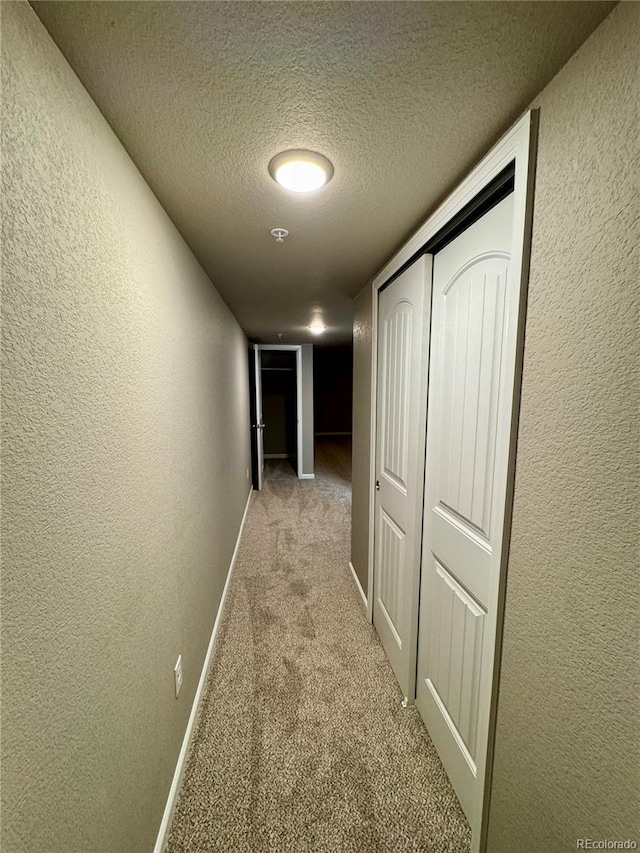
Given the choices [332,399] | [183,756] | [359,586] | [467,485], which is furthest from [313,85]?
[332,399]

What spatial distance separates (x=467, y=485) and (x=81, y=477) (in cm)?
112

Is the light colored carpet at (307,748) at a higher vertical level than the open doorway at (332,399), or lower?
lower

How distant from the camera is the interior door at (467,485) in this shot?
923mm

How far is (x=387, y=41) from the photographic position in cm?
61

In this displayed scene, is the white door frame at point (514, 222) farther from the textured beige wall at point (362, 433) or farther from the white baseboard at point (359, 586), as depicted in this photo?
the white baseboard at point (359, 586)

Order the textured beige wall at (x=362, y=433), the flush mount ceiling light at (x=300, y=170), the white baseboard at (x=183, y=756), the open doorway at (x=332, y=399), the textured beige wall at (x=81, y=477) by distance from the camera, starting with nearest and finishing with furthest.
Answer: the textured beige wall at (x=81, y=477), the flush mount ceiling light at (x=300, y=170), the white baseboard at (x=183, y=756), the textured beige wall at (x=362, y=433), the open doorway at (x=332, y=399)

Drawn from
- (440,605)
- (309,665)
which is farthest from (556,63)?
(309,665)

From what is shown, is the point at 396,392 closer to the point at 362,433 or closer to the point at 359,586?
the point at 362,433

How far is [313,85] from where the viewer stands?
0.70 m

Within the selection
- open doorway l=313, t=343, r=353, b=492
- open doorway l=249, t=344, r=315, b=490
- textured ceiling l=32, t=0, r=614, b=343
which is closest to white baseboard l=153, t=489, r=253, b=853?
textured ceiling l=32, t=0, r=614, b=343

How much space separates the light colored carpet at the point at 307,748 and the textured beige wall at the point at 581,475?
20.2 inches

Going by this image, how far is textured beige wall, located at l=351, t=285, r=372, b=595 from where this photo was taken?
2139mm

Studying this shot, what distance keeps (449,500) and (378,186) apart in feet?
3.72

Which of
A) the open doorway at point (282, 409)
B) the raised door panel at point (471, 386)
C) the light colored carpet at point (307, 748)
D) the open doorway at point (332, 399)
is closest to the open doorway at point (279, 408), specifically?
the open doorway at point (282, 409)
